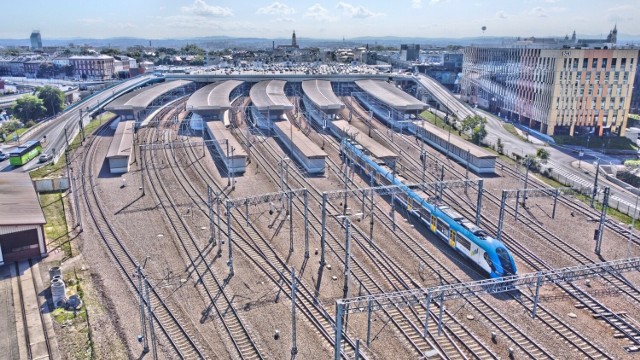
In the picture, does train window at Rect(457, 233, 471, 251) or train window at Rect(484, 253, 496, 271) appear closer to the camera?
train window at Rect(484, 253, 496, 271)

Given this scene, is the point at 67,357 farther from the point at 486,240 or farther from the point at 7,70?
the point at 7,70

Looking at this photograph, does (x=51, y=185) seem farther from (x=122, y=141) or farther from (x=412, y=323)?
(x=412, y=323)

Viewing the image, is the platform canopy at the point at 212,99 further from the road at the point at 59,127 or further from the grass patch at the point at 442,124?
the grass patch at the point at 442,124

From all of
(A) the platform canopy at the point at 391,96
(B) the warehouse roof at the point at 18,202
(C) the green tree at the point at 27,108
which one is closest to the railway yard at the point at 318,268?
(B) the warehouse roof at the point at 18,202

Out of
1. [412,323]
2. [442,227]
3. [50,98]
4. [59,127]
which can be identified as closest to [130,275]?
[412,323]

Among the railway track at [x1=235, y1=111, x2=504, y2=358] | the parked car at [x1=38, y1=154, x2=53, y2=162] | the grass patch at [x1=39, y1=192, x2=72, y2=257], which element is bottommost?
the railway track at [x1=235, y1=111, x2=504, y2=358]

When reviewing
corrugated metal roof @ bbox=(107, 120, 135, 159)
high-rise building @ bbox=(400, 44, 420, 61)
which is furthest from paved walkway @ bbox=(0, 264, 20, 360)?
high-rise building @ bbox=(400, 44, 420, 61)

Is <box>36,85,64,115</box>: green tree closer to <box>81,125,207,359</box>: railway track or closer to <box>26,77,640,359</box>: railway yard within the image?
<box>26,77,640,359</box>: railway yard
